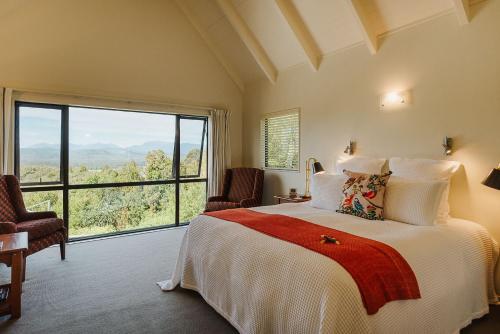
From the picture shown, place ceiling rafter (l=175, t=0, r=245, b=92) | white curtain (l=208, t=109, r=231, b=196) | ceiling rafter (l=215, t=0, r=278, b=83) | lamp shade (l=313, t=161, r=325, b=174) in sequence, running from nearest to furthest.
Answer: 1. lamp shade (l=313, t=161, r=325, b=174)
2. ceiling rafter (l=215, t=0, r=278, b=83)
3. ceiling rafter (l=175, t=0, r=245, b=92)
4. white curtain (l=208, t=109, r=231, b=196)

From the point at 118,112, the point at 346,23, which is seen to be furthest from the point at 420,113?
the point at 118,112

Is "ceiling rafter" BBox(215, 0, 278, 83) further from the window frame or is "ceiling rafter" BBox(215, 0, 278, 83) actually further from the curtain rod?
the window frame

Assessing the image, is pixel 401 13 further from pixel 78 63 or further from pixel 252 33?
pixel 78 63

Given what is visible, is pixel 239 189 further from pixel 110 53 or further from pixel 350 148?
pixel 110 53

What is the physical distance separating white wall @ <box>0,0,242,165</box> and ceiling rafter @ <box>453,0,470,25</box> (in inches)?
142

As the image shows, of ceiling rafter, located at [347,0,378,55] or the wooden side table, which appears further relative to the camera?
ceiling rafter, located at [347,0,378,55]

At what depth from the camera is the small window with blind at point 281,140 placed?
15.3 ft

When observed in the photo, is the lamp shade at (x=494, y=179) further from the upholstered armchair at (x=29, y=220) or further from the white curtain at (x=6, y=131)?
the white curtain at (x=6, y=131)

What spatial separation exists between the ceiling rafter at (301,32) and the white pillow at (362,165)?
154 cm

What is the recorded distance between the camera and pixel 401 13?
123 inches

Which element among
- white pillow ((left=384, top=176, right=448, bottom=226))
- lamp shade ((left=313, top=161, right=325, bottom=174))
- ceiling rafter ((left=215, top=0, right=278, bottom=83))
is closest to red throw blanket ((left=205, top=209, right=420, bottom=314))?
white pillow ((left=384, top=176, right=448, bottom=226))

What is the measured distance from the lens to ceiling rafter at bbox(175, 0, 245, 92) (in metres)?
4.86

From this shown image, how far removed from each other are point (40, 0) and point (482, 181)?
17.6ft

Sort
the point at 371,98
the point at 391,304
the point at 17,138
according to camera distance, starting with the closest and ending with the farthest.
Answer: the point at 391,304, the point at 371,98, the point at 17,138
